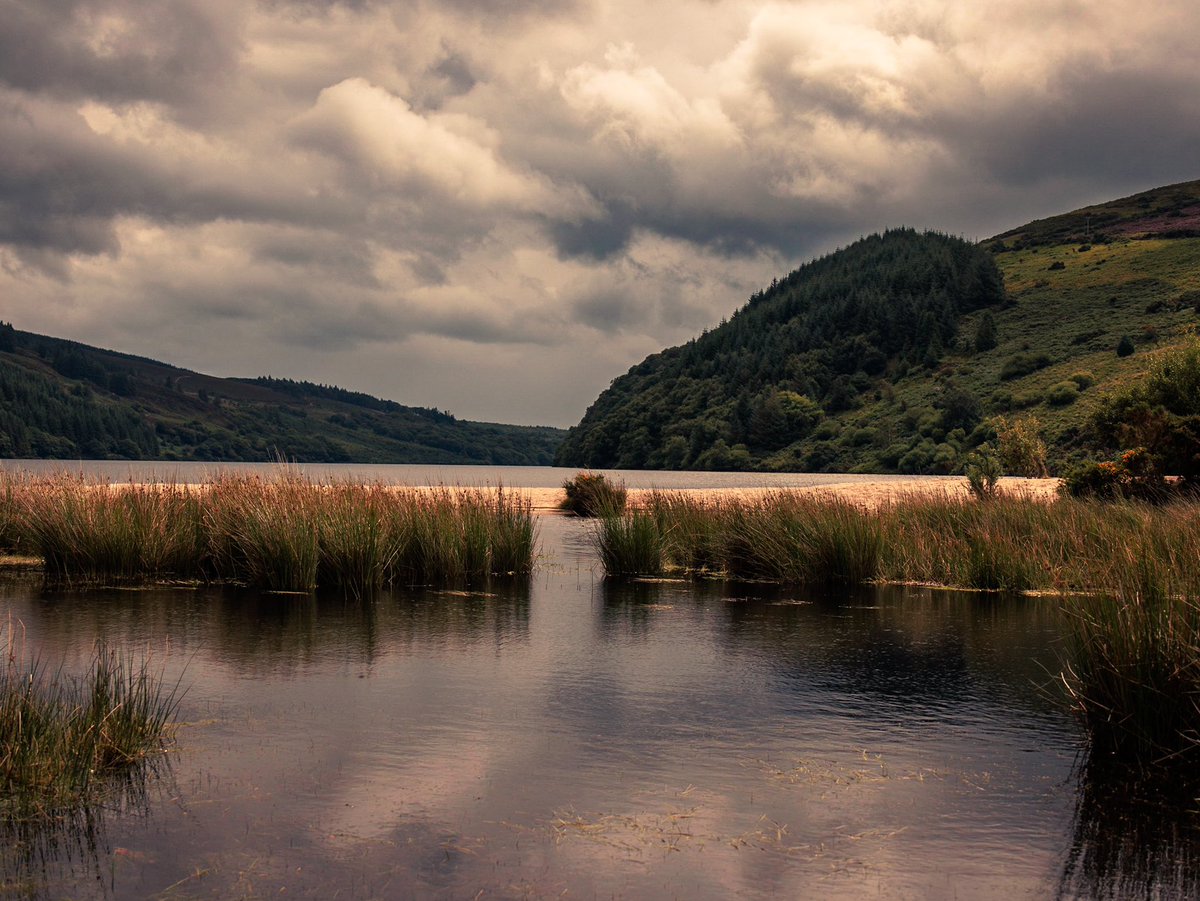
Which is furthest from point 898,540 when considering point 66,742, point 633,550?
point 66,742

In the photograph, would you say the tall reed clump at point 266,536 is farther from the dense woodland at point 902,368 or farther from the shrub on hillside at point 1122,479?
the dense woodland at point 902,368

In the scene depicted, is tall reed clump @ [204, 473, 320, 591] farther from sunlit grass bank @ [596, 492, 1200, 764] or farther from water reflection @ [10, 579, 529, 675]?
sunlit grass bank @ [596, 492, 1200, 764]

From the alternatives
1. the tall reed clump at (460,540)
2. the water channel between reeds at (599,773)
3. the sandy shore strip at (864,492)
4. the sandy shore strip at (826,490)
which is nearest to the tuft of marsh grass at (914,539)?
the sandy shore strip at (864,492)

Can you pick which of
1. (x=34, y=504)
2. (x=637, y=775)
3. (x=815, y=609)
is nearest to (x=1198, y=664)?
(x=637, y=775)

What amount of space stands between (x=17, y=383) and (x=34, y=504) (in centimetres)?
16968

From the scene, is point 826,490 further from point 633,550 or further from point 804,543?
point 633,550

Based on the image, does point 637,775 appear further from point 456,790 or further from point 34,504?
point 34,504

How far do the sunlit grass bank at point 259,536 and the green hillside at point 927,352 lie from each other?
68616mm

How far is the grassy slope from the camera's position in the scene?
9419 centimetres

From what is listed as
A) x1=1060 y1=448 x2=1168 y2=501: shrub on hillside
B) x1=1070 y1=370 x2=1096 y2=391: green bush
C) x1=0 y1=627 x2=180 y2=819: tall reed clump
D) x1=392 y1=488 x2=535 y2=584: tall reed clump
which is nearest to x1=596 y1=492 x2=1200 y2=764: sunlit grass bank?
x1=392 y1=488 x2=535 y2=584: tall reed clump

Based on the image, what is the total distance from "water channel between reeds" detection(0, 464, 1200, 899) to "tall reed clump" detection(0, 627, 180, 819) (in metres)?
0.26

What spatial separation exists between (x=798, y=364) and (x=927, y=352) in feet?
63.8

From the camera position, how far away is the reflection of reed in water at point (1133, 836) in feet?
18.1

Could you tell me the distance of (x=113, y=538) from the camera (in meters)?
17.5
